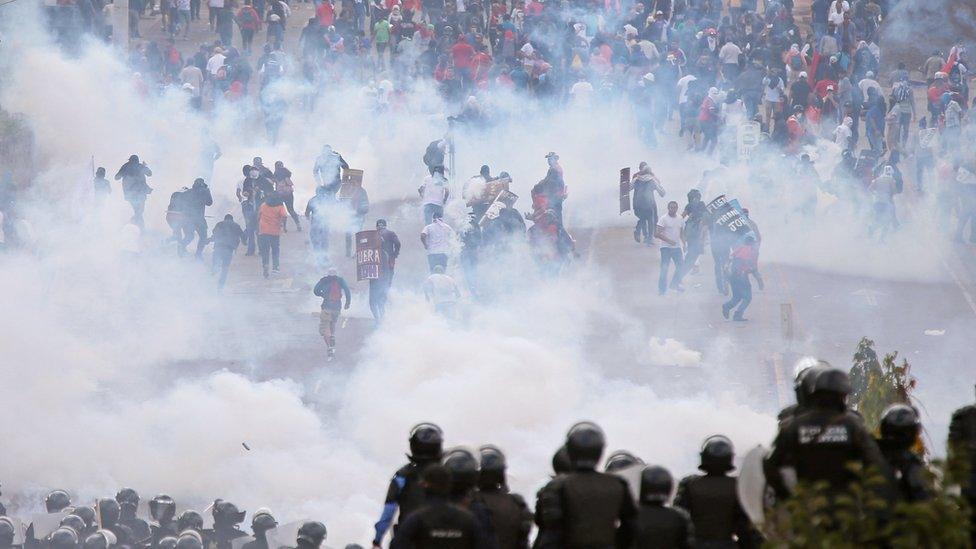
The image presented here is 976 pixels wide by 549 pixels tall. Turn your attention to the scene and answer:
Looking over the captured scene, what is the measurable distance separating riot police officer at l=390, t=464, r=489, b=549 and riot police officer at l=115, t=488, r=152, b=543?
6118mm

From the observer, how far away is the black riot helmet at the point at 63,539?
435 inches

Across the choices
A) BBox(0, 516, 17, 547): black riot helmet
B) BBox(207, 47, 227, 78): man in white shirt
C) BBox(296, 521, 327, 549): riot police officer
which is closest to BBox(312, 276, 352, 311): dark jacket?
BBox(0, 516, 17, 547): black riot helmet

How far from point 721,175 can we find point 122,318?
27.4 ft

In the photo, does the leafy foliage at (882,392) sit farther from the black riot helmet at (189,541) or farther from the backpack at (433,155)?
the backpack at (433,155)

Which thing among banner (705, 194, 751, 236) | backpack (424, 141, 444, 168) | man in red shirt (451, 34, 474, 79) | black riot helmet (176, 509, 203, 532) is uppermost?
man in red shirt (451, 34, 474, 79)

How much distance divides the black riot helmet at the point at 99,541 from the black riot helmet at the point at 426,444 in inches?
163

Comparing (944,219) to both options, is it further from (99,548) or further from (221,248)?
(99,548)

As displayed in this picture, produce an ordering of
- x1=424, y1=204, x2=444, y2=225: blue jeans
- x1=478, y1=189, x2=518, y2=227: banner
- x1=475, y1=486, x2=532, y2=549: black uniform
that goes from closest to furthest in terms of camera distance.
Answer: x1=475, y1=486, x2=532, y2=549: black uniform
x1=478, y1=189, x2=518, y2=227: banner
x1=424, y1=204, x2=444, y2=225: blue jeans

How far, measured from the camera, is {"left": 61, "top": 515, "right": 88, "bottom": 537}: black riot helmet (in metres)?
11.3

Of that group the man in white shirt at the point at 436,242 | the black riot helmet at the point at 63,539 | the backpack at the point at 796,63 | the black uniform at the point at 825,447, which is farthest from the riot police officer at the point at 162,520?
the backpack at the point at 796,63

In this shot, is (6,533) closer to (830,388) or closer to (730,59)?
(830,388)

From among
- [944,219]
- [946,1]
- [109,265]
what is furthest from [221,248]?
[946,1]

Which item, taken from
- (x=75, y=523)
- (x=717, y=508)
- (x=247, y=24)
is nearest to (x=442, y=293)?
(x=75, y=523)

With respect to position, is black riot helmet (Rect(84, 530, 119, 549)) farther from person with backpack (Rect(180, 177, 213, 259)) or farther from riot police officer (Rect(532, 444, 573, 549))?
person with backpack (Rect(180, 177, 213, 259))
